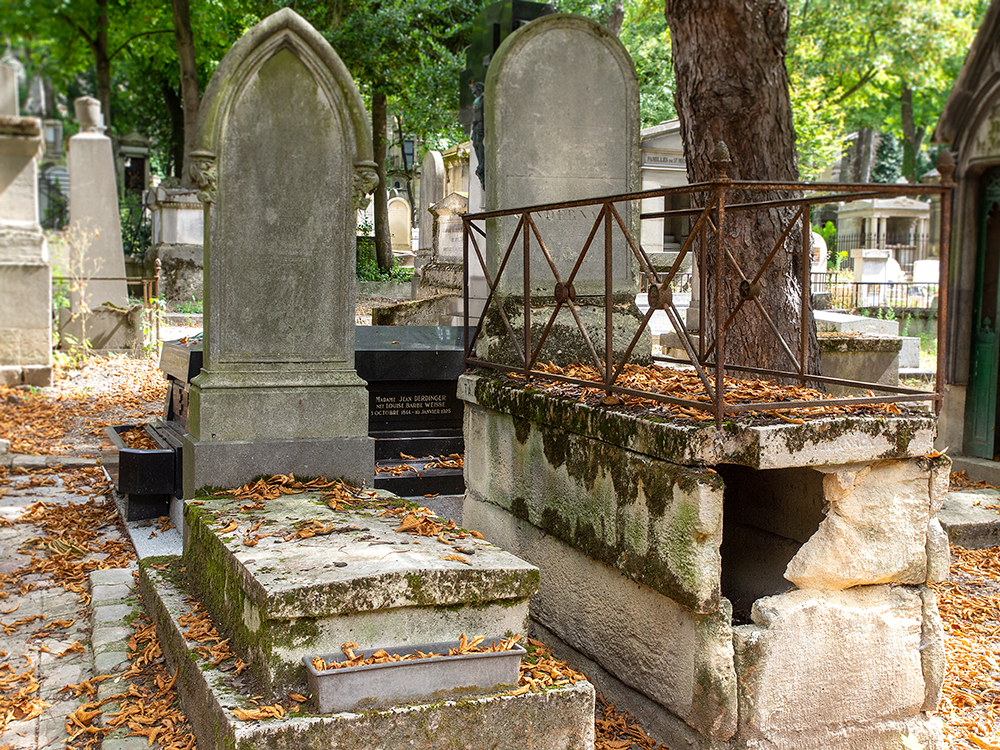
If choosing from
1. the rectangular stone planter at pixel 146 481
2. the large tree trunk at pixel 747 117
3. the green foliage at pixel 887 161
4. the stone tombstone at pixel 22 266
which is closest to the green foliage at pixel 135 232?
the stone tombstone at pixel 22 266

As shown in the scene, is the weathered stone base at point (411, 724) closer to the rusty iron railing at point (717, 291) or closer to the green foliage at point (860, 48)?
the rusty iron railing at point (717, 291)

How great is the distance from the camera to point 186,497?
177 inches

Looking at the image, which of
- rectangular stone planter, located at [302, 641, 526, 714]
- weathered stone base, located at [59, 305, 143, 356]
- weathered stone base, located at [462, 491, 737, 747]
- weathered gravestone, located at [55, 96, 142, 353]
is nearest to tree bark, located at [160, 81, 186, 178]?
weathered gravestone, located at [55, 96, 142, 353]

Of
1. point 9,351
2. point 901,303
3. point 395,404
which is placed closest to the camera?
point 395,404

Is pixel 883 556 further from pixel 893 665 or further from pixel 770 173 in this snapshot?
pixel 770 173

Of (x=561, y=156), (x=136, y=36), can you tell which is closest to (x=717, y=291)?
(x=561, y=156)

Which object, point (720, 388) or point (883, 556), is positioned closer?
point (720, 388)

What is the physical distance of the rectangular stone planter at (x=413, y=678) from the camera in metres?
2.67

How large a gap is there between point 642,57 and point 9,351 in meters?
19.9

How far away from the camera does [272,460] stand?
4.51 metres

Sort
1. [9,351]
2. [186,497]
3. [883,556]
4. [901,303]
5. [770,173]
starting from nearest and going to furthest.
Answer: [883,556], [186,497], [770,173], [9,351], [901,303]

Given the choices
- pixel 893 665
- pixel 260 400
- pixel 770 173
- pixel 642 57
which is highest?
pixel 642 57

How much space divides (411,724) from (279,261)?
2.57 meters

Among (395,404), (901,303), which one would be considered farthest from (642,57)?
(395,404)
